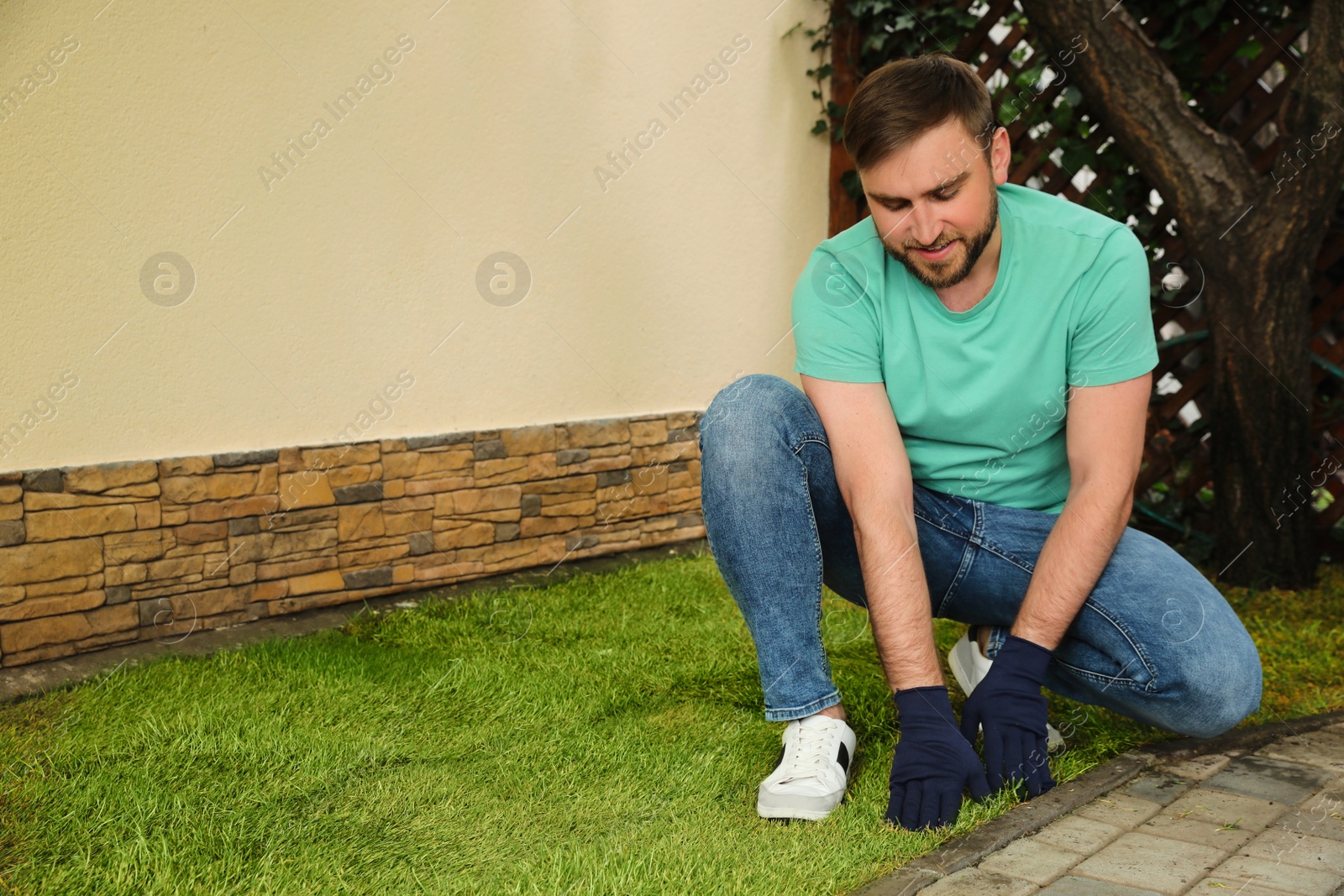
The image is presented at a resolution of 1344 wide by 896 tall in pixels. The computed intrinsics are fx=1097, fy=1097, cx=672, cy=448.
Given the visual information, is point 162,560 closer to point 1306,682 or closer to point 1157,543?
point 1157,543

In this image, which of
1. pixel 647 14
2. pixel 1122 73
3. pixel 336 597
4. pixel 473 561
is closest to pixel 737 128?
pixel 647 14

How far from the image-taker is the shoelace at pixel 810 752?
170 centimetres

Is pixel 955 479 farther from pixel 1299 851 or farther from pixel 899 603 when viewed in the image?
pixel 1299 851

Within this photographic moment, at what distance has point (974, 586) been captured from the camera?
191 centimetres

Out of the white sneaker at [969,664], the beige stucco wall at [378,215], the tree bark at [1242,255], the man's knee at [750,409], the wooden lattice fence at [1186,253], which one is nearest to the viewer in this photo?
the man's knee at [750,409]

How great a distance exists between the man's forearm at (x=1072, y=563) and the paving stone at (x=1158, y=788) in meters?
0.28

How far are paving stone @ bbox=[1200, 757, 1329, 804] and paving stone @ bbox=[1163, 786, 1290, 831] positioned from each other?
3 cm

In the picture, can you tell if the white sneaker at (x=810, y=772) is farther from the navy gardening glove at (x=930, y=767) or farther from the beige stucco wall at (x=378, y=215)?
the beige stucco wall at (x=378, y=215)

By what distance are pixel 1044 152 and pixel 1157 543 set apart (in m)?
2.03

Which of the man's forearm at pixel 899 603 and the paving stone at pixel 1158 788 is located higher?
the man's forearm at pixel 899 603

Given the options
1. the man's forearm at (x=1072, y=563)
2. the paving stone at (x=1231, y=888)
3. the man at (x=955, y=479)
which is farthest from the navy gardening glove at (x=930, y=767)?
the paving stone at (x=1231, y=888)

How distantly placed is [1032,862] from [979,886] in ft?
0.38

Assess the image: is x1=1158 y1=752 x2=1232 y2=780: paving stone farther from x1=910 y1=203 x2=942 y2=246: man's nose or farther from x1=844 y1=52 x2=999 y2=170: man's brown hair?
x1=844 y1=52 x2=999 y2=170: man's brown hair

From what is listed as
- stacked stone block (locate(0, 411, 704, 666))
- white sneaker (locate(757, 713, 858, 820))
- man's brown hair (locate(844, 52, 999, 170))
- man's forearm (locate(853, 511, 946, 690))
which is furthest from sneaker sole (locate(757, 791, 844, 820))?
stacked stone block (locate(0, 411, 704, 666))
